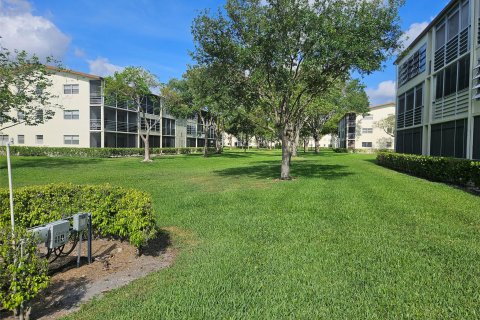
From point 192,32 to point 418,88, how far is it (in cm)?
1619

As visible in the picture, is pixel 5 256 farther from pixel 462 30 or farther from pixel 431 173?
pixel 462 30

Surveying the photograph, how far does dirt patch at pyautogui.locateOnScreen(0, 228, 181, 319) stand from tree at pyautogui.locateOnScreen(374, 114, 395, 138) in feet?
220

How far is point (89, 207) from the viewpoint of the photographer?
19.2ft

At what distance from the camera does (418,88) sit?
23.4 m

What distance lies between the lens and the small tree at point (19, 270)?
322 cm

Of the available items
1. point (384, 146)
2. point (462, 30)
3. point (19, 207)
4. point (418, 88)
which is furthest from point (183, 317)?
point (384, 146)

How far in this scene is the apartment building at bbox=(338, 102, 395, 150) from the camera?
2744 inches

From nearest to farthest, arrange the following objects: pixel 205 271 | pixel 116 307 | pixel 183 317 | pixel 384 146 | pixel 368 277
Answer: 1. pixel 183 317
2. pixel 116 307
3. pixel 368 277
4. pixel 205 271
5. pixel 384 146

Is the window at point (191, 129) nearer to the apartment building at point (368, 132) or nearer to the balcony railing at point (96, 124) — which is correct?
the balcony railing at point (96, 124)

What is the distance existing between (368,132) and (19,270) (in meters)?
73.5

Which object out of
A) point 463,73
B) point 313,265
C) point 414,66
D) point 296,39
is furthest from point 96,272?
point 414,66

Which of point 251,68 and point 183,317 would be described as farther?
point 251,68

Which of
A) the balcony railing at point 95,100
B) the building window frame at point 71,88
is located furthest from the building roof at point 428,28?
the building window frame at point 71,88

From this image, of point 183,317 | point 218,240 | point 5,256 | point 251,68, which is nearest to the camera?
point 5,256
